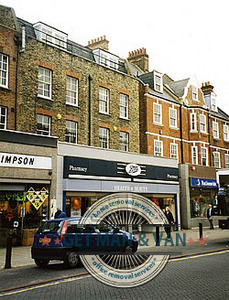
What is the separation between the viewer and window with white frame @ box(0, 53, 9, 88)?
18.2 m

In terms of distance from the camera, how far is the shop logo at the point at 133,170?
22.3 meters

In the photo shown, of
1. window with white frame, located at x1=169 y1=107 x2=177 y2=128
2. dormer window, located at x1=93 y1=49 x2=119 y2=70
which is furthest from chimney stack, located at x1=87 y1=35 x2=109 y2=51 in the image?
window with white frame, located at x1=169 y1=107 x2=177 y2=128

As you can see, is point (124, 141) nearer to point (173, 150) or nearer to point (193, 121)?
point (173, 150)

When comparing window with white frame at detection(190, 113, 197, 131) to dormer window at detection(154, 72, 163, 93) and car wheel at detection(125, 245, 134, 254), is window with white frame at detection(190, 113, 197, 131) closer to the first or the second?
dormer window at detection(154, 72, 163, 93)

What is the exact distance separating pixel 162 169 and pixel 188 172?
9.71 ft

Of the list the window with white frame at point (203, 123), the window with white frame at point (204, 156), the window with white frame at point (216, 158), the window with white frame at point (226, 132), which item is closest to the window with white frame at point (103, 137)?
the window with white frame at point (204, 156)

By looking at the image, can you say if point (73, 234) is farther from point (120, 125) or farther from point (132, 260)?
point (120, 125)

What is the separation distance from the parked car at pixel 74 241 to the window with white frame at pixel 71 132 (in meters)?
11.0

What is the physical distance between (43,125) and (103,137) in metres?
4.90

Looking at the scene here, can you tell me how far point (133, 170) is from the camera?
2259 cm

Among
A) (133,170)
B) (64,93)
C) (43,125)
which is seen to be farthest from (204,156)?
(43,125)

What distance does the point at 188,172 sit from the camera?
26.6 meters

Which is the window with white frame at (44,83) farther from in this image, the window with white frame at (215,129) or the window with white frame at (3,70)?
Answer: the window with white frame at (215,129)

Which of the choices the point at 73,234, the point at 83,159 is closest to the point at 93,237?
the point at 73,234
